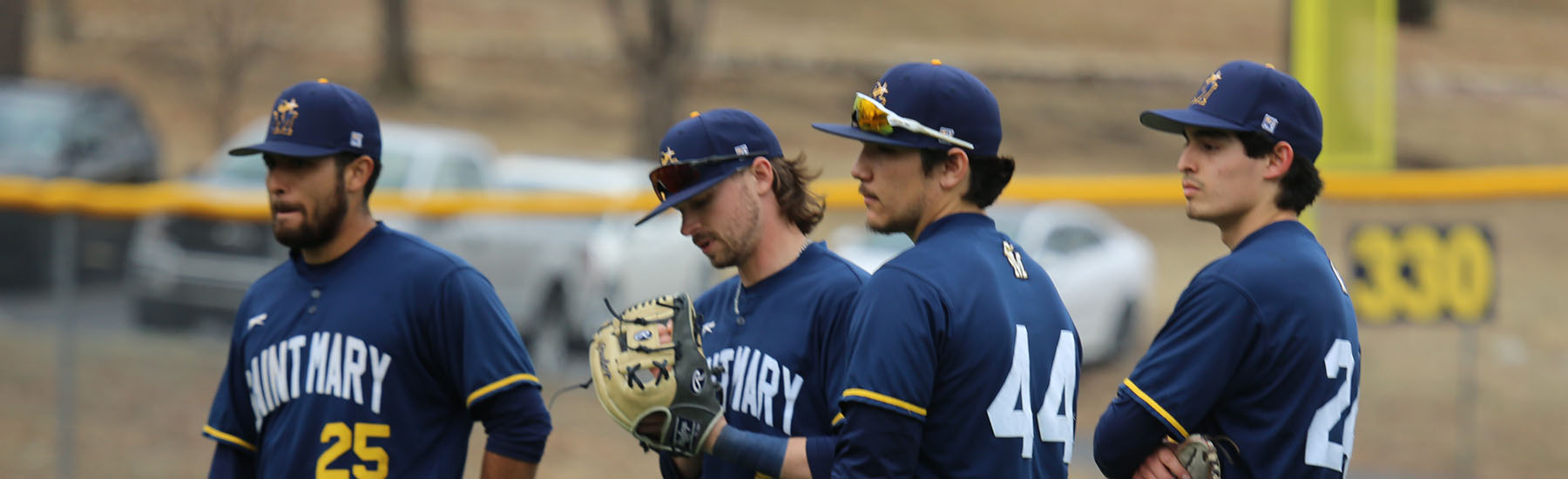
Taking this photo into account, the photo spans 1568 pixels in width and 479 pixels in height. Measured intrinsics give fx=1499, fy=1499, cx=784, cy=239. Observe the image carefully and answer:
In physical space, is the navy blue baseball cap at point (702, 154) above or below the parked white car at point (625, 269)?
above

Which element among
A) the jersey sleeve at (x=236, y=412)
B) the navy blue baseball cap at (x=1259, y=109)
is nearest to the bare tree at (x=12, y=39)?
the jersey sleeve at (x=236, y=412)

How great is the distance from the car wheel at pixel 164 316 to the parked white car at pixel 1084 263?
4.24 m

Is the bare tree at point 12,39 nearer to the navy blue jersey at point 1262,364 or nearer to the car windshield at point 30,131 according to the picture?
the car windshield at point 30,131

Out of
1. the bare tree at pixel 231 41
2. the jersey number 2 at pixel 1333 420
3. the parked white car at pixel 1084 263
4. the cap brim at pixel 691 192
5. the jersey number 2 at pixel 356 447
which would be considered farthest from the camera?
the bare tree at pixel 231 41

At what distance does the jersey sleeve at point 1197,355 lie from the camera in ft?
10.3

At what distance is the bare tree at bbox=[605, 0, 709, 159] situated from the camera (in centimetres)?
2519

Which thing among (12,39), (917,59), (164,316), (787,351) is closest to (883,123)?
(787,351)

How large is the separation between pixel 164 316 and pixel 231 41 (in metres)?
14.7

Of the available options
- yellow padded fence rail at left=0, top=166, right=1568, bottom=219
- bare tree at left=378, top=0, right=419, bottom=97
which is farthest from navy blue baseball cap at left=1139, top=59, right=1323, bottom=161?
bare tree at left=378, top=0, right=419, bottom=97

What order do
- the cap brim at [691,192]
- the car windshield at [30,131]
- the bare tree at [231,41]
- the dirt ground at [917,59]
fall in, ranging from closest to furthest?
the cap brim at [691,192]
the dirt ground at [917,59]
the car windshield at [30,131]
the bare tree at [231,41]

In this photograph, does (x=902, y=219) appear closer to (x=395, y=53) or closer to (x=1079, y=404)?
(x=1079, y=404)

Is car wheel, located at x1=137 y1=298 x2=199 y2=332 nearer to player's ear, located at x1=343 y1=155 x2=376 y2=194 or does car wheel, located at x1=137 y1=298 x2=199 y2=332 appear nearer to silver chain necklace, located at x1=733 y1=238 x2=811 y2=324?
player's ear, located at x1=343 y1=155 x2=376 y2=194

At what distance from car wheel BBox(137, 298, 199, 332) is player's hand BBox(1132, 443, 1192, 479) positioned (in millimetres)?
7413

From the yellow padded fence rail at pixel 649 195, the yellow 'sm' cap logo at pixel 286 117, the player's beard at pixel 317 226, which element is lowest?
the yellow padded fence rail at pixel 649 195
